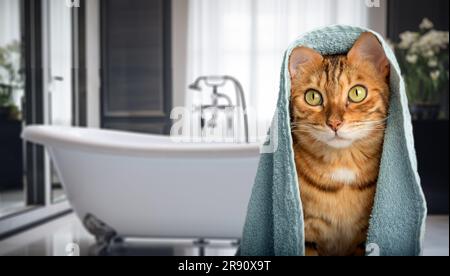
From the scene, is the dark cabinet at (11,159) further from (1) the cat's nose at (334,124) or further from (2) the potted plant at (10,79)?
(1) the cat's nose at (334,124)

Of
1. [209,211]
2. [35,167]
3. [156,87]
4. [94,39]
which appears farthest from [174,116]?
[35,167]

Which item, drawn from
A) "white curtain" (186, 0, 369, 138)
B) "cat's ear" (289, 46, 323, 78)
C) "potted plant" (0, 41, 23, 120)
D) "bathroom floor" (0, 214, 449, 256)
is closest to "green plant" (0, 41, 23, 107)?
"potted plant" (0, 41, 23, 120)

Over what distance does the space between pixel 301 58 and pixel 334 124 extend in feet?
0.33

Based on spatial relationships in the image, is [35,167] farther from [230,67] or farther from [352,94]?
[352,94]

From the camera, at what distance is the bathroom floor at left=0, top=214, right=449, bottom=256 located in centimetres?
76

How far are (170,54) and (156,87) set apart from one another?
0.27 ft

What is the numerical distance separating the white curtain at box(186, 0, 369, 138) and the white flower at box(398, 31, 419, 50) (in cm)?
25

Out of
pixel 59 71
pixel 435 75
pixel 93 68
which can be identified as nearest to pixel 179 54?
pixel 93 68

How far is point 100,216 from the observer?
3.73ft

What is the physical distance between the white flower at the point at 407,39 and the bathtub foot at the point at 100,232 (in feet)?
2.56

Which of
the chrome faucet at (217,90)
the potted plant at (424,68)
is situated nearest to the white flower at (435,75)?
the potted plant at (424,68)

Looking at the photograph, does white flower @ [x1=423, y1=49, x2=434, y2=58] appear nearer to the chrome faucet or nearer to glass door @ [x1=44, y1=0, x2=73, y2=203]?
the chrome faucet

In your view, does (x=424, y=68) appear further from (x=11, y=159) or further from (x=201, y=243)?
(x=11, y=159)

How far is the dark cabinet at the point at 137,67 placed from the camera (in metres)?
0.88
